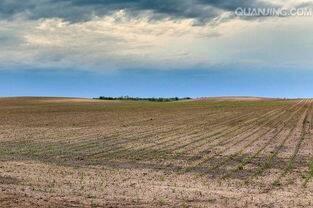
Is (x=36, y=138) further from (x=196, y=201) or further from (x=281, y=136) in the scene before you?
(x=196, y=201)

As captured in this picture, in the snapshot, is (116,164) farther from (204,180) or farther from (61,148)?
(61,148)

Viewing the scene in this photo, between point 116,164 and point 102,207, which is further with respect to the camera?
point 116,164

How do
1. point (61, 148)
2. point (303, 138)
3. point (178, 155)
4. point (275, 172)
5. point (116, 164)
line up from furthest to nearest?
1. point (303, 138)
2. point (61, 148)
3. point (178, 155)
4. point (116, 164)
5. point (275, 172)

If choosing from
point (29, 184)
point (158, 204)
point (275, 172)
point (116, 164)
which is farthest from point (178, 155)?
point (158, 204)

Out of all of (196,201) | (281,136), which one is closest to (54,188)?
(196,201)

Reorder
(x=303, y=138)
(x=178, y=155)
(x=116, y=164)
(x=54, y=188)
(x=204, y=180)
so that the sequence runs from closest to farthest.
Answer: (x=54, y=188)
(x=204, y=180)
(x=116, y=164)
(x=178, y=155)
(x=303, y=138)

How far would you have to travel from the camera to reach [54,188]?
15.4 metres

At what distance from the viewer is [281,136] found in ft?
109

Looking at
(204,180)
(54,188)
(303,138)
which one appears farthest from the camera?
(303,138)

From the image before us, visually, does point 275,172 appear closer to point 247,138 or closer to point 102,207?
point 102,207

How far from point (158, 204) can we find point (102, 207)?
1.41 m

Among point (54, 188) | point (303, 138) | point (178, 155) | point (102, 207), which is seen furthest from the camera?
point (303, 138)

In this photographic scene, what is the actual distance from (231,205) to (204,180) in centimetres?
401

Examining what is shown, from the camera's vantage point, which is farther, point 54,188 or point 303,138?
point 303,138
